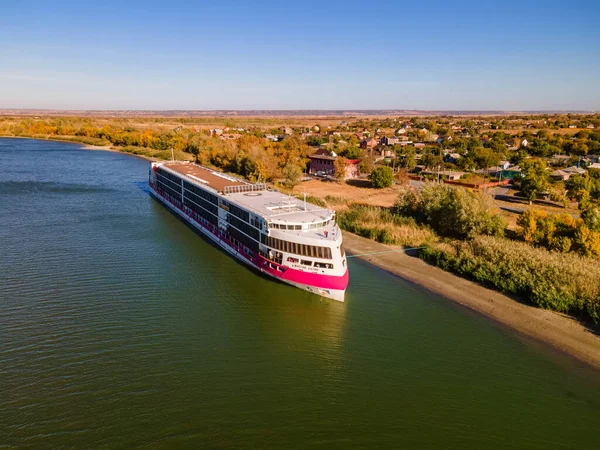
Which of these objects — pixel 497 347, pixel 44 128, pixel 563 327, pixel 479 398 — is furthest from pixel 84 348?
pixel 44 128

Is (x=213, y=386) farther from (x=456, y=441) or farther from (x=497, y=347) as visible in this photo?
(x=497, y=347)

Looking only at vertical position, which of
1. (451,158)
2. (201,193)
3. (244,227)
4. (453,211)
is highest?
(451,158)

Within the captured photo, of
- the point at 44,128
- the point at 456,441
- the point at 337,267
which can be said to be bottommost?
the point at 456,441

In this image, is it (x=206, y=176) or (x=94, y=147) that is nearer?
(x=206, y=176)

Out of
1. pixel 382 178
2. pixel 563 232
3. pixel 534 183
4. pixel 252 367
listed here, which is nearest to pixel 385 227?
pixel 563 232

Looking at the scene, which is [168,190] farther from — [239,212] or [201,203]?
[239,212]

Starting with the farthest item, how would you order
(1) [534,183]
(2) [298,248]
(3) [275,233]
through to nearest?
1. (1) [534,183]
2. (3) [275,233]
3. (2) [298,248]
